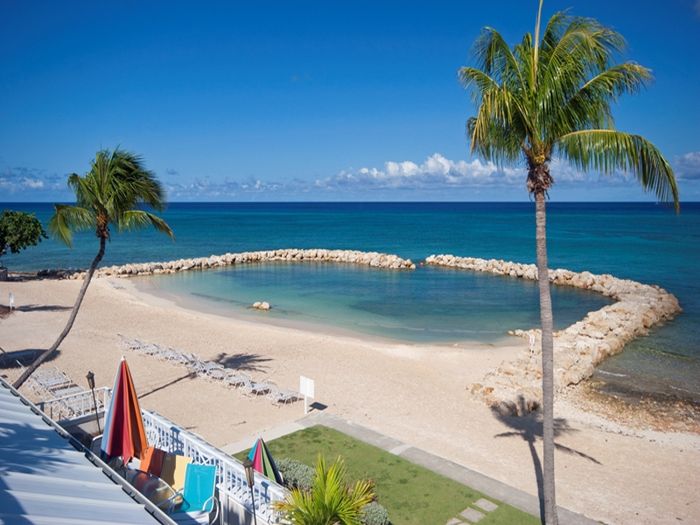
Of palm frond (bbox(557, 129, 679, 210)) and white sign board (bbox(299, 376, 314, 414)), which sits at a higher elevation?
palm frond (bbox(557, 129, 679, 210))

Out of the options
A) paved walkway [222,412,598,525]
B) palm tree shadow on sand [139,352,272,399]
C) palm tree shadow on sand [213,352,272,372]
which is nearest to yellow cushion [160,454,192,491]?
paved walkway [222,412,598,525]

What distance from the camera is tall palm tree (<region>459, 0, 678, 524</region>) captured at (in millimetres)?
7055

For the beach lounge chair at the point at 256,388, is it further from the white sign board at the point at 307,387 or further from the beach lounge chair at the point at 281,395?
the white sign board at the point at 307,387

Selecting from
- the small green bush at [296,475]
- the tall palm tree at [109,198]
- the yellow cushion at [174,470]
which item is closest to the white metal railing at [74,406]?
the tall palm tree at [109,198]

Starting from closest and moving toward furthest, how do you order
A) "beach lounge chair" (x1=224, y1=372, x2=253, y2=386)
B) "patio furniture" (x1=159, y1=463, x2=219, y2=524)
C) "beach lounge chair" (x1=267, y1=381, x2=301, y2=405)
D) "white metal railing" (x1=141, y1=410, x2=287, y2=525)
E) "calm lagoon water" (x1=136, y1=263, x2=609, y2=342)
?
"white metal railing" (x1=141, y1=410, x2=287, y2=525), "patio furniture" (x1=159, y1=463, x2=219, y2=524), "beach lounge chair" (x1=267, y1=381, x2=301, y2=405), "beach lounge chair" (x1=224, y1=372, x2=253, y2=386), "calm lagoon water" (x1=136, y1=263, x2=609, y2=342)

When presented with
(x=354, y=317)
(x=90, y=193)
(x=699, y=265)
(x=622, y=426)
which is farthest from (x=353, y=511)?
(x=699, y=265)

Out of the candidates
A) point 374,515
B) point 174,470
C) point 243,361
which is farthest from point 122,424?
point 243,361

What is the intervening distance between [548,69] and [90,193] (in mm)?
10187

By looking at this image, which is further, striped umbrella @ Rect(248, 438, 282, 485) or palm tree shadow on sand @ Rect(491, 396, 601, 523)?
palm tree shadow on sand @ Rect(491, 396, 601, 523)

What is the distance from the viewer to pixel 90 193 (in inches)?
467

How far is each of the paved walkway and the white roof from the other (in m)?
4.67

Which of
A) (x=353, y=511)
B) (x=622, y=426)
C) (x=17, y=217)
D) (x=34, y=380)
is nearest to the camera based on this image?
(x=353, y=511)

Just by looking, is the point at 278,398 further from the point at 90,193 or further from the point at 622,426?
the point at 622,426

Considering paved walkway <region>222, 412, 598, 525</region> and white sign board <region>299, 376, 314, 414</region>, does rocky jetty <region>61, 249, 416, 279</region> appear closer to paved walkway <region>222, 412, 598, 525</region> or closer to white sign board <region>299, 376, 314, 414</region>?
white sign board <region>299, 376, 314, 414</region>
